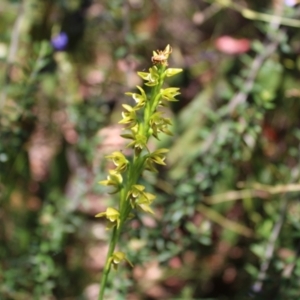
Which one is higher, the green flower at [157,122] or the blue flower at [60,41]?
the blue flower at [60,41]

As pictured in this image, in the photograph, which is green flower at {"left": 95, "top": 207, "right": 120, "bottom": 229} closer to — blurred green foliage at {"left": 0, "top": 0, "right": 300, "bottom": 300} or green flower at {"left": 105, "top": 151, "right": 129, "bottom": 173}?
green flower at {"left": 105, "top": 151, "right": 129, "bottom": 173}

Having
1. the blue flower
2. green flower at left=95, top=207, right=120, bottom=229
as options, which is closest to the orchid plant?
green flower at left=95, top=207, right=120, bottom=229

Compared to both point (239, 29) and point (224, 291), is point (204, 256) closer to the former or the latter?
point (224, 291)

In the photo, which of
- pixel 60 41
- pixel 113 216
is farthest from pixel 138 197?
pixel 60 41

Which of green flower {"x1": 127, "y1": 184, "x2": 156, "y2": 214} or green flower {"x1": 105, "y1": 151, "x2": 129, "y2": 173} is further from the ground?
green flower {"x1": 105, "y1": 151, "x2": 129, "y2": 173}

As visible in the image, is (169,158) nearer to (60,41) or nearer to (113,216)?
(60,41)

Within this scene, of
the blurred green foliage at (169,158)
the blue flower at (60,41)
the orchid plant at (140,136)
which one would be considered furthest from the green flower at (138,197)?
the blue flower at (60,41)

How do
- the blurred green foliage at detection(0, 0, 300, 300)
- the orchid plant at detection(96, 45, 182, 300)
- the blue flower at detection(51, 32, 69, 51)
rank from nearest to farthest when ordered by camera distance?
the orchid plant at detection(96, 45, 182, 300), the blurred green foliage at detection(0, 0, 300, 300), the blue flower at detection(51, 32, 69, 51)

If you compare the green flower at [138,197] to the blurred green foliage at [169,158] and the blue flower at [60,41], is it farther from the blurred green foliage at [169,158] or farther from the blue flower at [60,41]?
the blue flower at [60,41]
